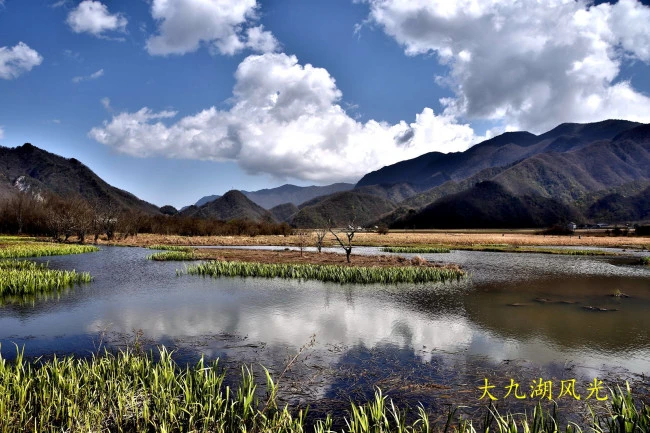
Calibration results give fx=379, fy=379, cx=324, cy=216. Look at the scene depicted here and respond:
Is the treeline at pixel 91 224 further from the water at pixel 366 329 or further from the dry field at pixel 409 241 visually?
the water at pixel 366 329

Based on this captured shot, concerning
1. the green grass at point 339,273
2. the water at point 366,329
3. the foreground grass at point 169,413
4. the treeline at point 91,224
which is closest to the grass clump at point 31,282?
the water at point 366,329

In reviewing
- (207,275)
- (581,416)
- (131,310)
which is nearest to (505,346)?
(581,416)

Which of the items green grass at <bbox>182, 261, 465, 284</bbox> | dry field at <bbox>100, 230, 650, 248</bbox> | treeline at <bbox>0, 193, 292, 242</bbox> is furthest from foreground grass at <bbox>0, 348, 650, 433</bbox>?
treeline at <bbox>0, 193, 292, 242</bbox>

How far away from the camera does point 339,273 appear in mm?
27719

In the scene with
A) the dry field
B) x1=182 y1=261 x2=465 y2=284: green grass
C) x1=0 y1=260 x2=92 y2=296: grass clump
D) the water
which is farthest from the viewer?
the dry field

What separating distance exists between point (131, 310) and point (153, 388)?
11815mm

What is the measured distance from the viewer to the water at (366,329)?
1042 cm

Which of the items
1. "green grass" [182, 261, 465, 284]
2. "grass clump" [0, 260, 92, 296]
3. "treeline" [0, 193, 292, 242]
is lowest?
"green grass" [182, 261, 465, 284]

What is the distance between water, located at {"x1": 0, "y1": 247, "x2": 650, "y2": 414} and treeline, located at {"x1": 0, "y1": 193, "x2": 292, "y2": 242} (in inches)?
2352

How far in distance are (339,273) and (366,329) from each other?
42.1 ft

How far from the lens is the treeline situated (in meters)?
74.8

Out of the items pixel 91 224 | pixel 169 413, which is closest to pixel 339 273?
pixel 169 413

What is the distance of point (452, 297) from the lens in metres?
21.6

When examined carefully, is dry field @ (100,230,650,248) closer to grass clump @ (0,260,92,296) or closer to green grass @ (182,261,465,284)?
green grass @ (182,261,465,284)
